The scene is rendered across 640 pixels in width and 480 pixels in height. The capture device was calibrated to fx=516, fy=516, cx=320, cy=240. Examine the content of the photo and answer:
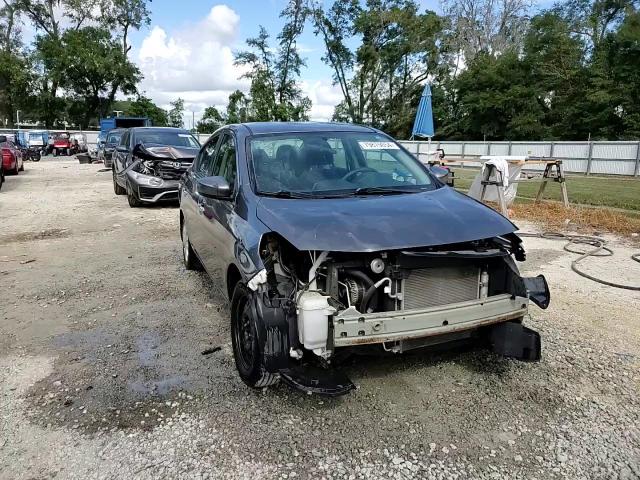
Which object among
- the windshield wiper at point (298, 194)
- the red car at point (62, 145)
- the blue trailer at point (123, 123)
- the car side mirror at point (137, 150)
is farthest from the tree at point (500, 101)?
the windshield wiper at point (298, 194)

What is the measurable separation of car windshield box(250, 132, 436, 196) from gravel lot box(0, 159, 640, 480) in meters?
1.31

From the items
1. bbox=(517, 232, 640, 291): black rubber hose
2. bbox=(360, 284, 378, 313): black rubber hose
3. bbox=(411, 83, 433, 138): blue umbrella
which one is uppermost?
bbox=(411, 83, 433, 138): blue umbrella

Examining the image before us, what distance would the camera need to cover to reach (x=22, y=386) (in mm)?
3494

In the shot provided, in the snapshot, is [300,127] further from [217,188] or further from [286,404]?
[286,404]

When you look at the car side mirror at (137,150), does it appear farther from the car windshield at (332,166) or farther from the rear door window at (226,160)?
the car windshield at (332,166)

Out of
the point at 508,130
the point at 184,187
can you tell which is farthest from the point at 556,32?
the point at 184,187

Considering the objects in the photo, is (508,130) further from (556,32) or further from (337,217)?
(337,217)

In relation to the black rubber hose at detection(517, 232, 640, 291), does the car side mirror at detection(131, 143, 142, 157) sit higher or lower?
higher

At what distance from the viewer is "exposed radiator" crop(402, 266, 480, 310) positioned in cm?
303

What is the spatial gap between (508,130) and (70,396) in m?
41.8

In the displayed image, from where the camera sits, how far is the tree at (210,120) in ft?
151

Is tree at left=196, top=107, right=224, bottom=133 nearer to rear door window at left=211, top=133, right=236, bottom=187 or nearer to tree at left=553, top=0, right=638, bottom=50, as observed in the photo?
tree at left=553, top=0, right=638, bottom=50

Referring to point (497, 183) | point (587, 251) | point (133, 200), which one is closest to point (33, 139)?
point (133, 200)

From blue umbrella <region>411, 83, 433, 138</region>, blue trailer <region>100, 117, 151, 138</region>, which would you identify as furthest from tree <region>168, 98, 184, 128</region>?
blue umbrella <region>411, 83, 433, 138</region>
